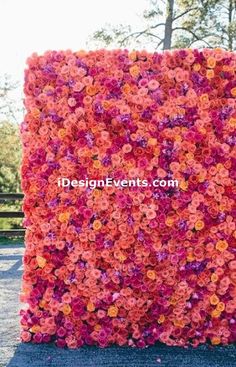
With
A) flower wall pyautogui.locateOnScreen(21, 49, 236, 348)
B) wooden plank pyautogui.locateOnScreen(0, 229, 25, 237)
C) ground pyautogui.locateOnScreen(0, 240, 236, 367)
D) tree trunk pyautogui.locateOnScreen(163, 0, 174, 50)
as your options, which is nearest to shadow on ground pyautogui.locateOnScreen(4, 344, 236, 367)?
ground pyautogui.locateOnScreen(0, 240, 236, 367)

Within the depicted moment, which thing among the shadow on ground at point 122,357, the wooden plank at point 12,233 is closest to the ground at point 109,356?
the shadow on ground at point 122,357

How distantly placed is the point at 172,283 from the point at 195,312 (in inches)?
14.3

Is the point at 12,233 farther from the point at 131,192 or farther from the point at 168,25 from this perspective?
the point at 168,25

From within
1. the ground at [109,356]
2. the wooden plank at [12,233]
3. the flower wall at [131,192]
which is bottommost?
the ground at [109,356]

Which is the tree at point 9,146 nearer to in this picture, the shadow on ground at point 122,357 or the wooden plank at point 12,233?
the wooden plank at point 12,233

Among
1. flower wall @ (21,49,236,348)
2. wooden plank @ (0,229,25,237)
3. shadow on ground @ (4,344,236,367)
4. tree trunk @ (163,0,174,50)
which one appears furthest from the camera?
tree trunk @ (163,0,174,50)

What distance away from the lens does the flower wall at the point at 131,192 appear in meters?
4.60

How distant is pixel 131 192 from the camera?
15.1 ft

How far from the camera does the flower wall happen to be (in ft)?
15.1

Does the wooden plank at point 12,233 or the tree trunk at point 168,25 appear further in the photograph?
the tree trunk at point 168,25

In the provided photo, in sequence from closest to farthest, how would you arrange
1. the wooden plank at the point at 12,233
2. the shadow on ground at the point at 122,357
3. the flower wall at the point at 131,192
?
the shadow on ground at the point at 122,357
the flower wall at the point at 131,192
the wooden plank at the point at 12,233

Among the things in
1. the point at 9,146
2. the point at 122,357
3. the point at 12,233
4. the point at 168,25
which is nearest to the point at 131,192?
the point at 122,357

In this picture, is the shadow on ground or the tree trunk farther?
the tree trunk

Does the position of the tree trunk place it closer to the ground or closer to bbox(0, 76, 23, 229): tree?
bbox(0, 76, 23, 229): tree
